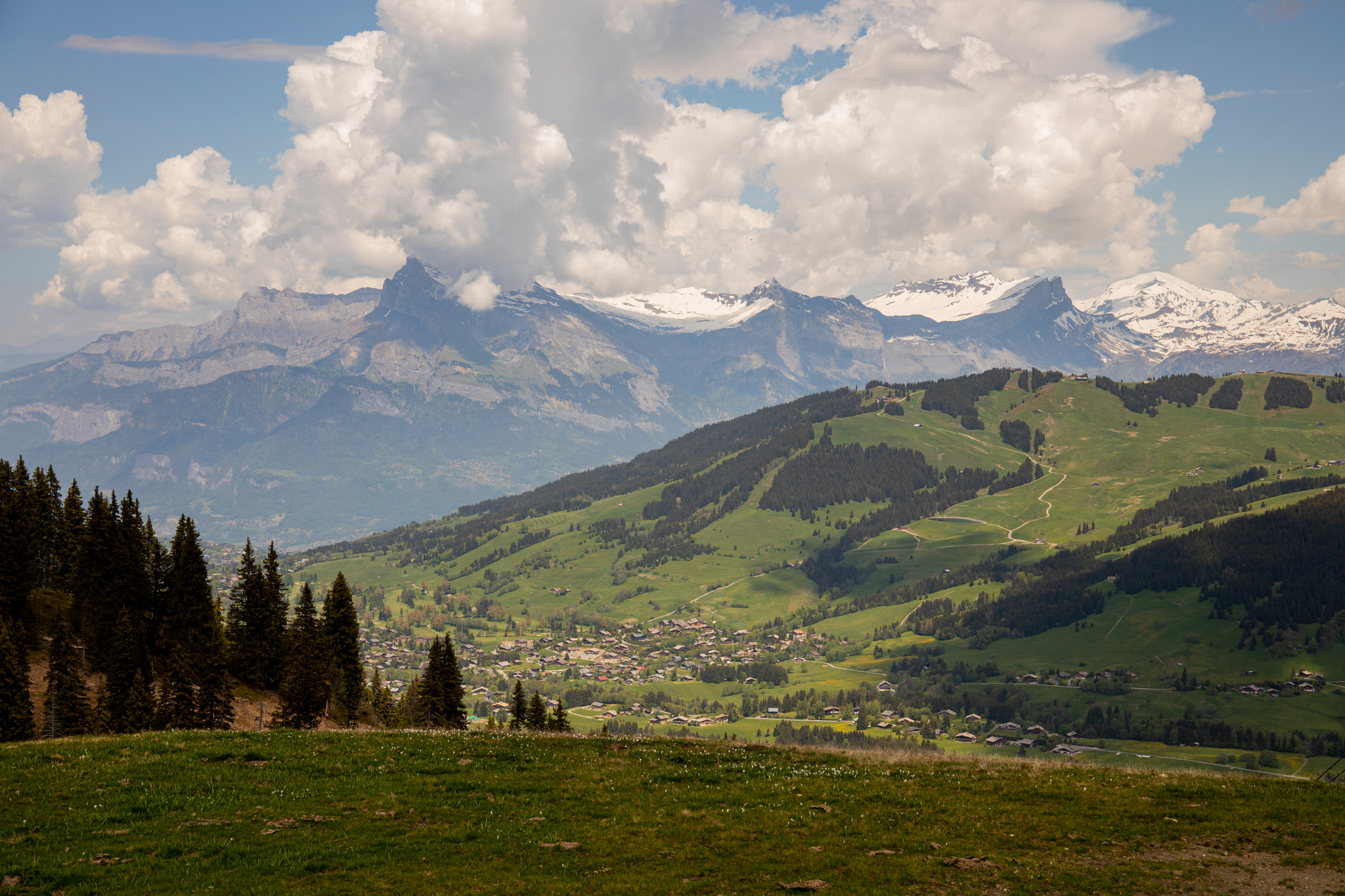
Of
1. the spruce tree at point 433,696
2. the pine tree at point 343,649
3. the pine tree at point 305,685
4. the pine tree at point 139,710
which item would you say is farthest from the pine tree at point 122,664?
the spruce tree at point 433,696

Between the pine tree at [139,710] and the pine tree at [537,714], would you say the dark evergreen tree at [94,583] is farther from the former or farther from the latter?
the pine tree at [537,714]

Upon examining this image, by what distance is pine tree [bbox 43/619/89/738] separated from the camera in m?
57.9

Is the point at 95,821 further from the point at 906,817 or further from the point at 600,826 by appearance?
the point at 906,817

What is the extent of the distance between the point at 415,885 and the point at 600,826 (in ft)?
22.6

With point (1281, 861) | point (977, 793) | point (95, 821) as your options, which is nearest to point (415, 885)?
point (95, 821)

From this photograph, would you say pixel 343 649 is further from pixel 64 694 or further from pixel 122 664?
pixel 64 694

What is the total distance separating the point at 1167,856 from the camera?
24.8 m

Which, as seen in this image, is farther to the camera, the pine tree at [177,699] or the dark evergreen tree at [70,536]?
the dark evergreen tree at [70,536]

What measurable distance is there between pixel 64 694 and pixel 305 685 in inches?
692

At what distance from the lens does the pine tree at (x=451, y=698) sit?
75.8m

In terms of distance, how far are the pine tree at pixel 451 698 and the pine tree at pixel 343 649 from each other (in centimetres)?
964

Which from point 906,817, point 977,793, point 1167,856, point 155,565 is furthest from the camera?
point 155,565

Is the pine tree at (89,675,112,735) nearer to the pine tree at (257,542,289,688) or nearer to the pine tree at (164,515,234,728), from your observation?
the pine tree at (164,515,234,728)

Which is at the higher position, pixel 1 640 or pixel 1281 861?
pixel 1 640
